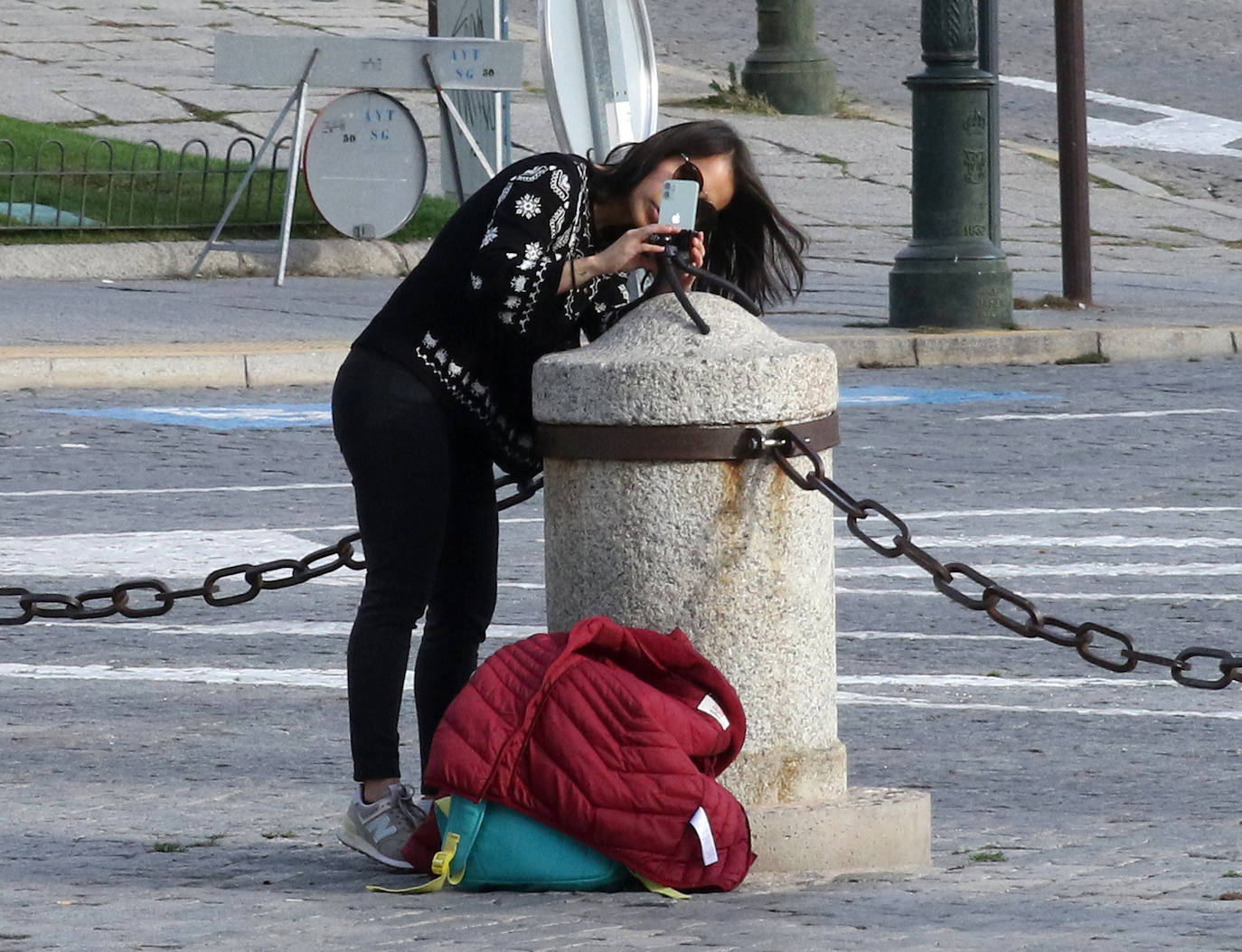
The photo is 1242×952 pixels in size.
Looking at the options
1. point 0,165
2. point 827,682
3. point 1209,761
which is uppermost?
point 0,165

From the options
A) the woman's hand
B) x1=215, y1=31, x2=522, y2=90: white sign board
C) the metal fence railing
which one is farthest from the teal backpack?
the metal fence railing

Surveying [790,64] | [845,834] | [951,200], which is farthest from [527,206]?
[790,64]

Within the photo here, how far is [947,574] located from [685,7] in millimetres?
25052

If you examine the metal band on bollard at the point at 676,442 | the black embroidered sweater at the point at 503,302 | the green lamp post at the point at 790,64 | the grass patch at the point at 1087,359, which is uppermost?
the green lamp post at the point at 790,64

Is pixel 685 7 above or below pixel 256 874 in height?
above

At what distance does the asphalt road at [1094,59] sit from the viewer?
22828mm

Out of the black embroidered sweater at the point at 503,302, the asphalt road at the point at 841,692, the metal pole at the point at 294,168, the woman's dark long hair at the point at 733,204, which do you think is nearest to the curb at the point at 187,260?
the metal pole at the point at 294,168

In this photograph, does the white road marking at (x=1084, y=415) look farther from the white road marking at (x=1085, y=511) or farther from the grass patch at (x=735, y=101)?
the grass patch at (x=735, y=101)

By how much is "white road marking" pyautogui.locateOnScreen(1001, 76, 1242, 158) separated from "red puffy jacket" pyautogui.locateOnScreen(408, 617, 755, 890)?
62.2 feet

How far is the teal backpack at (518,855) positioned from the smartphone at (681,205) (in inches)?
42.7

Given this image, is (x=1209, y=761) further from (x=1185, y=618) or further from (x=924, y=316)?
(x=924, y=316)

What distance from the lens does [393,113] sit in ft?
47.9

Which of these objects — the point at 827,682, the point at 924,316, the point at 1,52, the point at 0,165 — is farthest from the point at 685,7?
the point at 827,682

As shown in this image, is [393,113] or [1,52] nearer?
[393,113]
